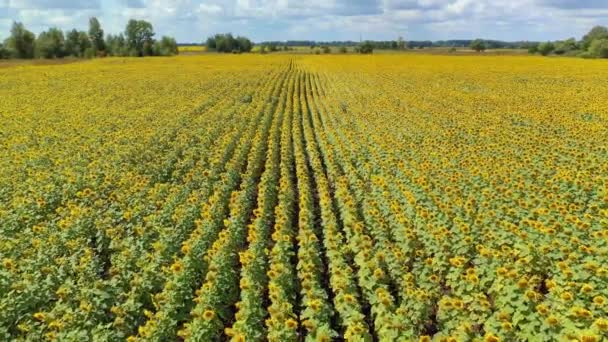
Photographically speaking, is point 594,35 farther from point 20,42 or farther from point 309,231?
point 20,42

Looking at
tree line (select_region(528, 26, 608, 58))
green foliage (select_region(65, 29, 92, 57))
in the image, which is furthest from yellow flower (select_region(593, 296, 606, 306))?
green foliage (select_region(65, 29, 92, 57))

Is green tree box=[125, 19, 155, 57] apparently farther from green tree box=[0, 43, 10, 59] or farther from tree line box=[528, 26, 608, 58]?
tree line box=[528, 26, 608, 58]

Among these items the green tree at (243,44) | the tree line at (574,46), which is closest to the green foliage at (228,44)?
the green tree at (243,44)

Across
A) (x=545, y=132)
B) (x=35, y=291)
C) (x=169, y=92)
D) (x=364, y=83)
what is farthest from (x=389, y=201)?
(x=364, y=83)

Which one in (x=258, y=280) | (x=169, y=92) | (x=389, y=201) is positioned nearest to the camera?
(x=258, y=280)

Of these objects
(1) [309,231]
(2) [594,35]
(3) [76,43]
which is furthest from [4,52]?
(2) [594,35]

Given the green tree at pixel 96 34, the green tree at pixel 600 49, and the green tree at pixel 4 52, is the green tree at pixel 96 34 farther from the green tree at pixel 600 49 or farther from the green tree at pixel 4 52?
the green tree at pixel 600 49

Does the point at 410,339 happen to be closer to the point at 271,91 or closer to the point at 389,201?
the point at 389,201
